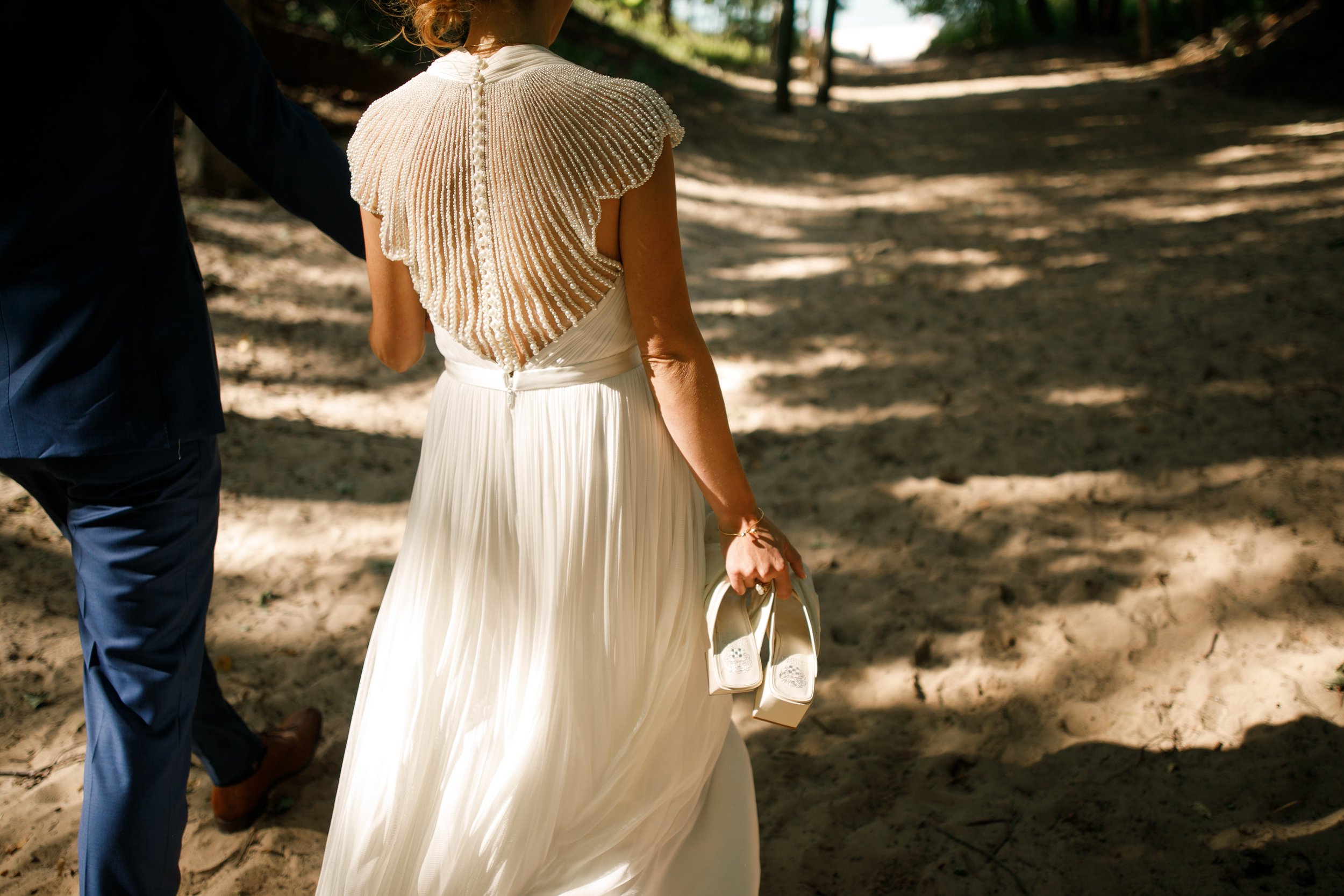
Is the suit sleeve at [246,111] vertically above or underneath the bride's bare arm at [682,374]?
above

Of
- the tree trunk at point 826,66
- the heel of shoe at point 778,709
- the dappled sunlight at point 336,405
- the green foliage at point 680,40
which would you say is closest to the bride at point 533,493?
the heel of shoe at point 778,709

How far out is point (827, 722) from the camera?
8.98 feet

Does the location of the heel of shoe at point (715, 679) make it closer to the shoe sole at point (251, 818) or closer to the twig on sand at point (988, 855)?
the twig on sand at point (988, 855)

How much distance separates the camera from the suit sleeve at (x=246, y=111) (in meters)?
1.44

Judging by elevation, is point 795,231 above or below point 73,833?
above

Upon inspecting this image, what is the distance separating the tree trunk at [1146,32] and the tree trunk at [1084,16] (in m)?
6.88

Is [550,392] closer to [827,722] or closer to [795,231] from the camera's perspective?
[827,722]

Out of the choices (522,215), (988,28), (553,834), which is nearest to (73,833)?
(553,834)

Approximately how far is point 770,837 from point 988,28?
2864cm

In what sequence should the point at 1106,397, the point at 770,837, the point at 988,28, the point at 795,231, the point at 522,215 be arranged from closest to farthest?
1. the point at 522,215
2. the point at 770,837
3. the point at 1106,397
4. the point at 795,231
5. the point at 988,28

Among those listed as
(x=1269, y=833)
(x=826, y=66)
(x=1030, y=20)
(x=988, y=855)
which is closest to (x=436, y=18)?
(x=988, y=855)

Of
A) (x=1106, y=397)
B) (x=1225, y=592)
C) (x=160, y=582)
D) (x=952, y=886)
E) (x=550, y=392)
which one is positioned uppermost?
(x=550, y=392)

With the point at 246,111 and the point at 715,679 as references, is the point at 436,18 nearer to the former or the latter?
the point at 246,111

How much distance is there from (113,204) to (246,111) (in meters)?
0.29
